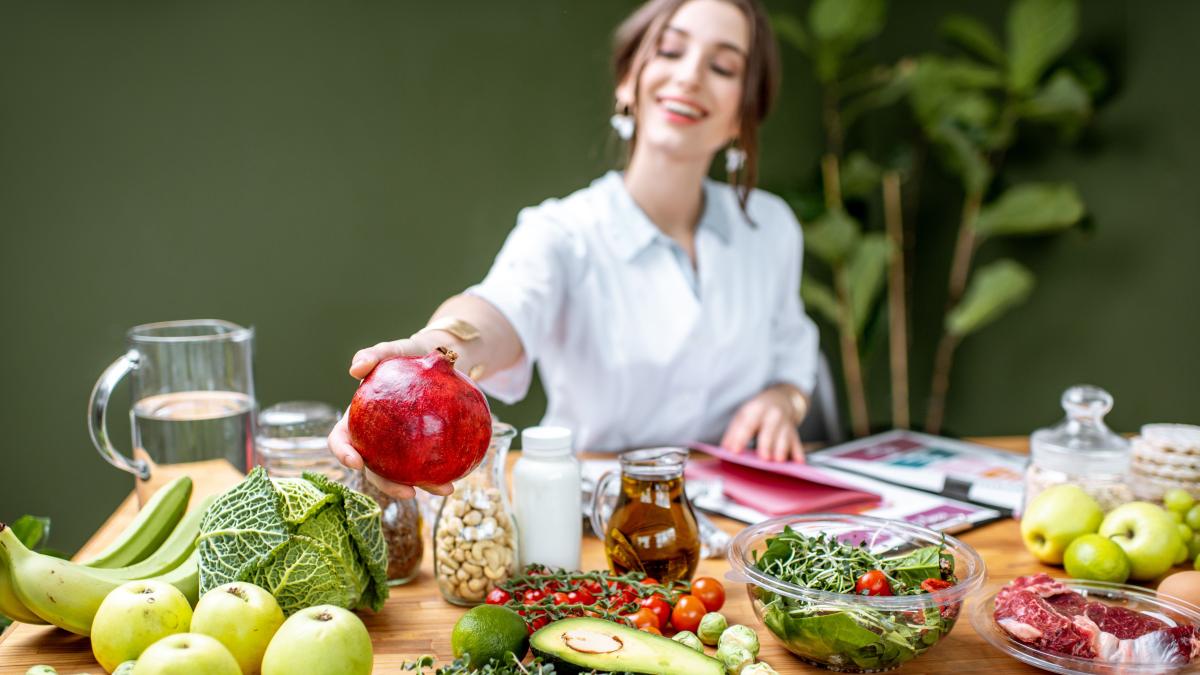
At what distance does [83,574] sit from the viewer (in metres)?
0.94

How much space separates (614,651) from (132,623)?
1.44 feet

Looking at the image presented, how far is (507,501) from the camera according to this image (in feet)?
3.57

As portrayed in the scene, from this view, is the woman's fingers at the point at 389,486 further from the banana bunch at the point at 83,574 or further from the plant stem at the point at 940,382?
the plant stem at the point at 940,382

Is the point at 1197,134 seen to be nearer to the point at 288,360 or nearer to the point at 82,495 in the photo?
the point at 288,360

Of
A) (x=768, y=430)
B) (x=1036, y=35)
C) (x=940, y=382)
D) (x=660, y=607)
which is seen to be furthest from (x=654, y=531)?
(x=940, y=382)

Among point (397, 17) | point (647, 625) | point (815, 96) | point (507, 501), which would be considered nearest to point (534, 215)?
point (507, 501)

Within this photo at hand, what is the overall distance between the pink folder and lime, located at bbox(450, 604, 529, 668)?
57cm

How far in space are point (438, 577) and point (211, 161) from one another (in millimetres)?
2176

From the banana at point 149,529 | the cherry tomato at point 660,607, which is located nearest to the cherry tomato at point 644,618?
the cherry tomato at point 660,607

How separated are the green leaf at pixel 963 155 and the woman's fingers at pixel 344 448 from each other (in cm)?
247

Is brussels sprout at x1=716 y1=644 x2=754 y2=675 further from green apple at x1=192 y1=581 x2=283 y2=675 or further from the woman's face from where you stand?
the woman's face

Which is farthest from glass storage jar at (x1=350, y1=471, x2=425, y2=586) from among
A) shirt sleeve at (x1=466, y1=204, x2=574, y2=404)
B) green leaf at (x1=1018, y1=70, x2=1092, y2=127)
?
green leaf at (x1=1018, y1=70, x2=1092, y2=127)

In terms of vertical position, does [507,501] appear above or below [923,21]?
below

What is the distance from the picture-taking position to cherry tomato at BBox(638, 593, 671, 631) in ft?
3.18
